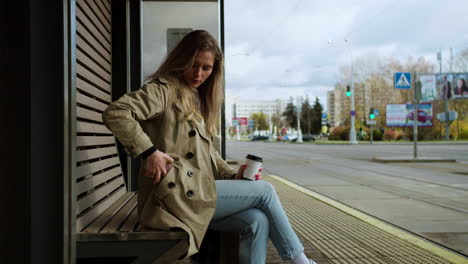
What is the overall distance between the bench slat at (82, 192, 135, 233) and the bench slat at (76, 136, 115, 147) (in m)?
0.44

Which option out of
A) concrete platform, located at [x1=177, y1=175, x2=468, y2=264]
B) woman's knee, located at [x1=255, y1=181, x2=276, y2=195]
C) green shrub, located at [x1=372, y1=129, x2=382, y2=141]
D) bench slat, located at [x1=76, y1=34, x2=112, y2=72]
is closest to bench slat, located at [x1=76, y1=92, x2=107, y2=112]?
bench slat, located at [x1=76, y1=34, x2=112, y2=72]

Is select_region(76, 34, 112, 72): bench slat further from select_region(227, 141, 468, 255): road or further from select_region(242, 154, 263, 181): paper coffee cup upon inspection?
select_region(227, 141, 468, 255): road

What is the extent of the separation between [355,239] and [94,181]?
8.00 ft

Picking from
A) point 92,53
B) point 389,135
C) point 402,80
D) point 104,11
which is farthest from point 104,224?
point 389,135

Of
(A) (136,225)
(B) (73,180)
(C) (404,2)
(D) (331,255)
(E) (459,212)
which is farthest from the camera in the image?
(C) (404,2)

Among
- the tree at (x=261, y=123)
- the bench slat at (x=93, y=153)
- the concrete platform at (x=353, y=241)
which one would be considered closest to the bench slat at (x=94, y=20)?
the bench slat at (x=93, y=153)

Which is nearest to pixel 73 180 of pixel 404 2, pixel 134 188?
pixel 134 188

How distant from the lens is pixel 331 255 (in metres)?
3.41

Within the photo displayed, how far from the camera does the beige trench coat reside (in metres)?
2.02

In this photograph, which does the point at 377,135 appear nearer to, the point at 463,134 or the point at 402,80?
the point at 463,134
